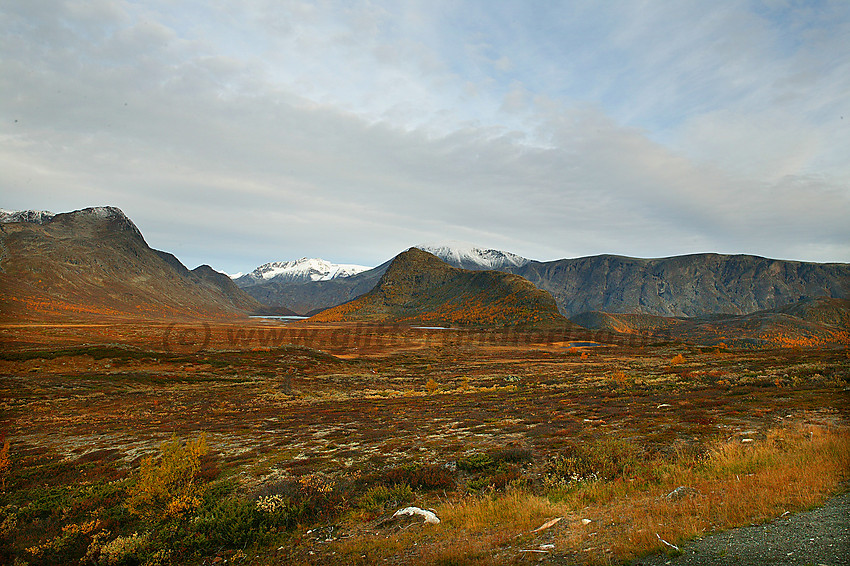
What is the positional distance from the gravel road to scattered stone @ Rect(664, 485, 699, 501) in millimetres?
1745

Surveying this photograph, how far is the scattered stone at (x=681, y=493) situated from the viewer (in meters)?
8.53

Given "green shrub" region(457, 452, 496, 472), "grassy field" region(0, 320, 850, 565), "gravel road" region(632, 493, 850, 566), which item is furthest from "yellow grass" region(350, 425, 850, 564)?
"green shrub" region(457, 452, 496, 472)

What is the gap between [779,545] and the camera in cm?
596

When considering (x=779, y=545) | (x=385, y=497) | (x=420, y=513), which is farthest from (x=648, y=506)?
(x=385, y=497)

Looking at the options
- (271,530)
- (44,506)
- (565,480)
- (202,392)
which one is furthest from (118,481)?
(202,392)

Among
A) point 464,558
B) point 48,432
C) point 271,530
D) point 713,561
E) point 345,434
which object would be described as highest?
point 713,561

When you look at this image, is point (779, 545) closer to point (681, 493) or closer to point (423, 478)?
point (681, 493)

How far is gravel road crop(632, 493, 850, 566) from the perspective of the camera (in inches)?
220

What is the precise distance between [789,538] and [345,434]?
55.9ft

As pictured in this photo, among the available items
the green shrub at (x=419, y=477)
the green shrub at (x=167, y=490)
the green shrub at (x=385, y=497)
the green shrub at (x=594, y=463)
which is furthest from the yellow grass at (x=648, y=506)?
the green shrub at (x=167, y=490)

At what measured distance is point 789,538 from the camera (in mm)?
6168

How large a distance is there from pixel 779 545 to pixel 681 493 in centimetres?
296

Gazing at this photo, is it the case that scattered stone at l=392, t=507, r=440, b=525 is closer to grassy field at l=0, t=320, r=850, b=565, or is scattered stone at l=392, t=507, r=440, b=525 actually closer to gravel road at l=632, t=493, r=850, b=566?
grassy field at l=0, t=320, r=850, b=565

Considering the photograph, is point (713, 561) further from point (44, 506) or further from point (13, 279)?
point (13, 279)
